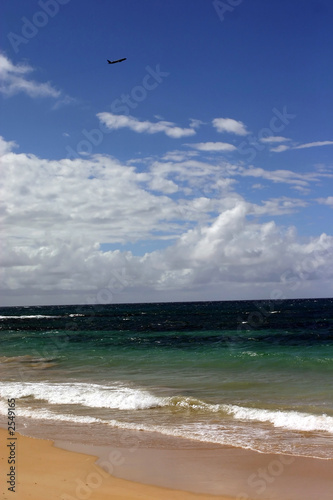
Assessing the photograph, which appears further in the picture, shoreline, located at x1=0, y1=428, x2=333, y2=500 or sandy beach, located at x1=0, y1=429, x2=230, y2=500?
shoreline, located at x1=0, y1=428, x2=333, y2=500

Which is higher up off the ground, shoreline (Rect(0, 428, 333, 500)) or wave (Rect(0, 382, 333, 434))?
shoreline (Rect(0, 428, 333, 500))

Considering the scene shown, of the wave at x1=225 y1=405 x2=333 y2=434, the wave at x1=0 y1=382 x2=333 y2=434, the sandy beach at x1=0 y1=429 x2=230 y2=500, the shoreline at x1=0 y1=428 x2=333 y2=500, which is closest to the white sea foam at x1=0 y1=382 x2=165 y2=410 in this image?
the wave at x1=0 y1=382 x2=333 y2=434

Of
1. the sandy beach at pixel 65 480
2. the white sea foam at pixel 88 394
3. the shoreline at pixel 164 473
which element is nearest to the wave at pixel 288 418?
the shoreline at pixel 164 473

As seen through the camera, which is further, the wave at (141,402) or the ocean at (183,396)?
the wave at (141,402)

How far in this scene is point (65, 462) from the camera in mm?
9797

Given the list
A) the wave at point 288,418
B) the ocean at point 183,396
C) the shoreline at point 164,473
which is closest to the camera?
the shoreline at point 164,473

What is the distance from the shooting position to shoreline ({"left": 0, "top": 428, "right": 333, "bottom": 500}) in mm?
8211

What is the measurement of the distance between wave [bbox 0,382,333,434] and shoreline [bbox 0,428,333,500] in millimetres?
2922

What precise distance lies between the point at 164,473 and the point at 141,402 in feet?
20.2

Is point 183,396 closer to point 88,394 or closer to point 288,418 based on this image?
point 88,394

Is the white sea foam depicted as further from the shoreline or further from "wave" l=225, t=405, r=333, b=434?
the shoreline

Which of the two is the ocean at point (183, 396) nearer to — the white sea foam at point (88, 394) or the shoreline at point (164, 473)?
the white sea foam at point (88, 394)

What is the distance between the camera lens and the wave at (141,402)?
12.7m

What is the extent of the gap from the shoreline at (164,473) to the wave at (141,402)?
292cm
